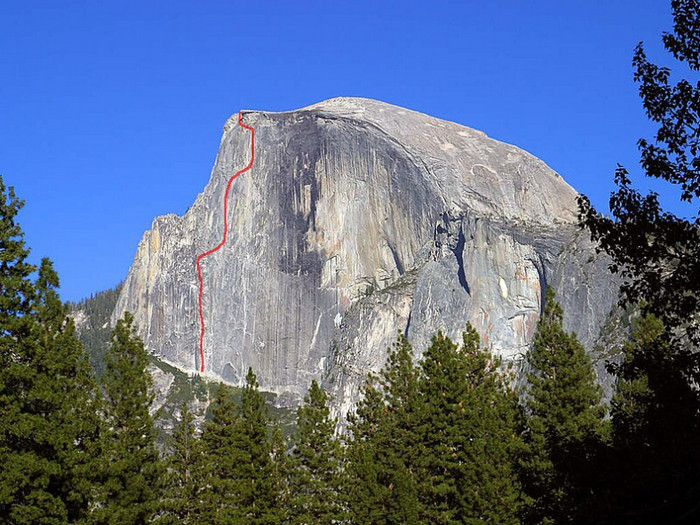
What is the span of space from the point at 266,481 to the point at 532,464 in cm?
1569

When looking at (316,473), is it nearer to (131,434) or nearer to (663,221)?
(131,434)

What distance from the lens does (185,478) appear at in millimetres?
59312

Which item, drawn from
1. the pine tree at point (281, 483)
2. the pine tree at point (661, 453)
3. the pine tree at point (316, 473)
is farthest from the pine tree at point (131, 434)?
the pine tree at point (661, 453)

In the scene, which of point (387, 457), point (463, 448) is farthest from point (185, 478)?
point (463, 448)

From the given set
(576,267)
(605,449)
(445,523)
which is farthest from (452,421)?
(576,267)

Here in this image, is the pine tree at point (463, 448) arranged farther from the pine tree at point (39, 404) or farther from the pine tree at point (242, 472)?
the pine tree at point (39, 404)

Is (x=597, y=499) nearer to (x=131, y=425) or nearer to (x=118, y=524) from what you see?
(x=118, y=524)

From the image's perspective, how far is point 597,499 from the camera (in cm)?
1881

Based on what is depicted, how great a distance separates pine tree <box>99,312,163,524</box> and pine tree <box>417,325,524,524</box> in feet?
47.0

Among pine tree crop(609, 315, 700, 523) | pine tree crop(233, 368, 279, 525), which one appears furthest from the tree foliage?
pine tree crop(233, 368, 279, 525)

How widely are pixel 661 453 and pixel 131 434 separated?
37638 mm

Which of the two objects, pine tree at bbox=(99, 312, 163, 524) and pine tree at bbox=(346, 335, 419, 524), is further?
pine tree at bbox=(346, 335, 419, 524)

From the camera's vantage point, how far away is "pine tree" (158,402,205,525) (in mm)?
56094

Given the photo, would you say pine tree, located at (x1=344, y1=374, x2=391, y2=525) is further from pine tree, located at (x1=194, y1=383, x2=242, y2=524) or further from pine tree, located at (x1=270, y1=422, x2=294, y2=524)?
pine tree, located at (x1=194, y1=383, x2=242, y2=524)
